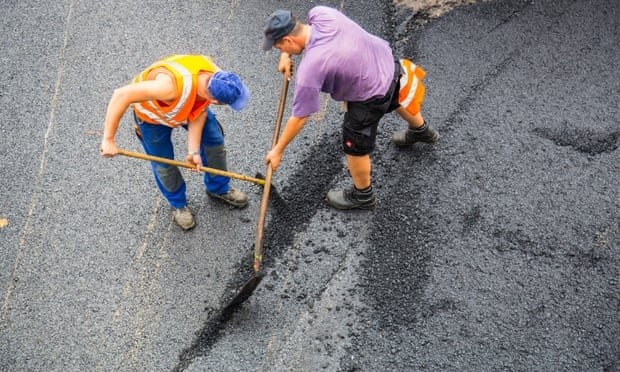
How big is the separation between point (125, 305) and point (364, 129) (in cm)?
175

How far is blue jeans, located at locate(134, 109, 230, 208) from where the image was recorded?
364 centimetres

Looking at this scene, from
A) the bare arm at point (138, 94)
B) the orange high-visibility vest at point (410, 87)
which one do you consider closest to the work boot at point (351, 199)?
the orange high-visibility vest at point (410, 87)

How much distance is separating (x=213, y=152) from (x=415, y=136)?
1.38 meters

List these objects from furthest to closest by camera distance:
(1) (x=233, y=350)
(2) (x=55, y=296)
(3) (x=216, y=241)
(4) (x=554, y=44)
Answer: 1. (4) (x=554, y=44)
2. (3) (x=216, y=241)
3. (2) (x=55, y=296)
4. (1) (x=233, y=350)

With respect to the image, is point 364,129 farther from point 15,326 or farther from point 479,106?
point 15,326

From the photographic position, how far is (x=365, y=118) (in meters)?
3.66

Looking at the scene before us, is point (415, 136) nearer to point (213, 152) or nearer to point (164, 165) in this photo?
point (213, 152)

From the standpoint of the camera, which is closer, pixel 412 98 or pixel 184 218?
pixel 412 98

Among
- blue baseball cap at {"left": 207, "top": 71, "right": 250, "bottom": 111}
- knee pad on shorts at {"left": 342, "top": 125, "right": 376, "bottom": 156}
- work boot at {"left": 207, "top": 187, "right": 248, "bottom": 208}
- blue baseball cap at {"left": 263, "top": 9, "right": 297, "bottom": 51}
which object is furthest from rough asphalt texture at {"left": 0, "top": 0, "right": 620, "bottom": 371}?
blue baseball cap at {"left": 263, "top": 9, "right": 297, "bottom": 51}

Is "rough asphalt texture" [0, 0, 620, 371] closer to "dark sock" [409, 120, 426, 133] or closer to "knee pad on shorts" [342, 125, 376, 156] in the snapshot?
"dark sock" [409, 120, 426, 133]

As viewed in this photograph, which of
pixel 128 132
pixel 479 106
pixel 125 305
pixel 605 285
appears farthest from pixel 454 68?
pixel 125 305

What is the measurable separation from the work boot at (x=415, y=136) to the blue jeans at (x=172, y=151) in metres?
1.22

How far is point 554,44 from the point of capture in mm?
4914

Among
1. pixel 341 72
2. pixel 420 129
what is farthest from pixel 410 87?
pixel 341 72
